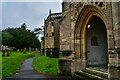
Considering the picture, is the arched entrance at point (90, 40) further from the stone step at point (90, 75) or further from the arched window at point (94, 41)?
the stone step at point (90, 75)

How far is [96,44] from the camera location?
13469 mm

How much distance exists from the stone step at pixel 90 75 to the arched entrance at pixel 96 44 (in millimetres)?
1240

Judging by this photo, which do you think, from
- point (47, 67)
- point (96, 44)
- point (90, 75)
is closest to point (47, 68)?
point (47, 67)

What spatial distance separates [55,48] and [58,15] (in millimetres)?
5429

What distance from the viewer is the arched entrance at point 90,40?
39.5ft

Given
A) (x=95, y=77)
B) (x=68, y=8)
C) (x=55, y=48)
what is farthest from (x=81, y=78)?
(x=55, y=48)

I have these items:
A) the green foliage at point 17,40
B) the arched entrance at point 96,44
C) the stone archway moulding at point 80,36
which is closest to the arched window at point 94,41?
the arched entrance at point 96,44

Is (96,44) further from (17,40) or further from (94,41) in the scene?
(17,40)

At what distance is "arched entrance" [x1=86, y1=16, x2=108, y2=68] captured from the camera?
42.8 ft

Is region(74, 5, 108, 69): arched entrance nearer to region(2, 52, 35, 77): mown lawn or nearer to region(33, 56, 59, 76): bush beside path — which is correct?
region(33, 56, 59, 76): bush beside path

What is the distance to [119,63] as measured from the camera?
784 centimetres

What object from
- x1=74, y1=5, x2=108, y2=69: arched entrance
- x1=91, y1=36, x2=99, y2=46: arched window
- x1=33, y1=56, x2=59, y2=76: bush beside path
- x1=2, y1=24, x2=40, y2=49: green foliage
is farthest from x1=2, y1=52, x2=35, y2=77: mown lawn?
x1=2, y1=24, x2=40, y2=49: green foliage

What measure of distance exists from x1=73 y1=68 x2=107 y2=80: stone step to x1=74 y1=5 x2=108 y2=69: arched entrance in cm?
76

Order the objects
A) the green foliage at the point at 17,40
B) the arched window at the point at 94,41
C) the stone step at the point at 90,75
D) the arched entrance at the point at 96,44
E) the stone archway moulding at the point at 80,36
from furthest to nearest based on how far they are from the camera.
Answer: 1. the green foliage at the point at 17,40
2. the arched window at the point at 94,41
3. the arched entrance at the point at 96,44
4. the stone archway moulding at the point at 80,36
5. the stone step at the point at 90,75
